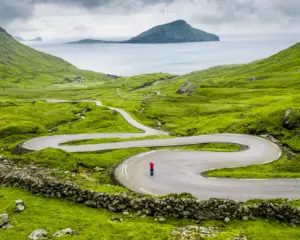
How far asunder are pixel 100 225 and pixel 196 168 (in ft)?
79.8

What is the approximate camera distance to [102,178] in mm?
44094

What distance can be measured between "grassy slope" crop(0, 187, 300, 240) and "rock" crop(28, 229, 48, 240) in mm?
512

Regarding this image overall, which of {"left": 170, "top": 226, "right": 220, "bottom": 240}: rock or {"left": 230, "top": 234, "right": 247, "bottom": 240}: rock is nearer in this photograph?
{"left": 170, "top": 226, "right": 220, "bottom": 240}: rock

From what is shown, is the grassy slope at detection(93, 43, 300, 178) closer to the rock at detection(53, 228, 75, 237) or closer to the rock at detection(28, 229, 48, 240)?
the rock at detection(53, 228, 75, 237)

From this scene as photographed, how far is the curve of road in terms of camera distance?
35969 millimetres

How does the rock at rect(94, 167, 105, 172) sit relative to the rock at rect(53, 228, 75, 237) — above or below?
below

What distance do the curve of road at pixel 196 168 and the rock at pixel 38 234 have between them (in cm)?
1643

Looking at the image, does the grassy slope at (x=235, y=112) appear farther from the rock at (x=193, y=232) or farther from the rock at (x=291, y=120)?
the rock at (x=193, y=232)

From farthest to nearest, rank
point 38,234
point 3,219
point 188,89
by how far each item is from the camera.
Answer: point 188,89, point 3,219, point 38,234

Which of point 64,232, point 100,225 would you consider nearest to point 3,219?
point 64,232

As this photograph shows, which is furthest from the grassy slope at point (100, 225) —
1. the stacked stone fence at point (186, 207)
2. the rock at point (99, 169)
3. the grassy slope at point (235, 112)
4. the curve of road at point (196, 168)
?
the rock at point (99, 169)

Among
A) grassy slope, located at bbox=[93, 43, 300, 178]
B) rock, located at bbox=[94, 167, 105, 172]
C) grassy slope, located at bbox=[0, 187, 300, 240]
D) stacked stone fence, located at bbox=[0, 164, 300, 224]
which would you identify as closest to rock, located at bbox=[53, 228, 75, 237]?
grassy slope, located at bbox=[0, 187, 300, 240]

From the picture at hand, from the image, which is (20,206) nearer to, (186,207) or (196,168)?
Answer: (186,207)

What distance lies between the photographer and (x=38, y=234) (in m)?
21.8
